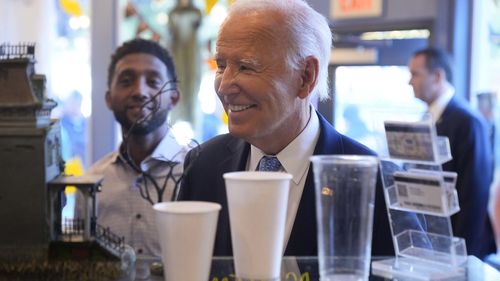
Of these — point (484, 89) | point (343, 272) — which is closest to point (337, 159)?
point (343, 272)

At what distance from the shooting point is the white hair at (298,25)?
1.69m

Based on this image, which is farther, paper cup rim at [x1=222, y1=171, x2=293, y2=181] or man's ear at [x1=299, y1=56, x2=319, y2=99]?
man's ear at [x1=299, y1=56, x2=319, y2=99]

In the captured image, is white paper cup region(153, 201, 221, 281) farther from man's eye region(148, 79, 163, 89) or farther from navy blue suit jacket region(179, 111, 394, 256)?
man's eye region(148, 79, 163, 89)

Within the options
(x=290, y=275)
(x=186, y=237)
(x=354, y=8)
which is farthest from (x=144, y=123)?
(x=354, y=8)

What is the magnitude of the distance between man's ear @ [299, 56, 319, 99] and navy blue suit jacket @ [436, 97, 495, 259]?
7.52 feet

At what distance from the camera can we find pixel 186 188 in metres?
1.86

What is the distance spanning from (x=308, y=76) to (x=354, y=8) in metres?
3.39

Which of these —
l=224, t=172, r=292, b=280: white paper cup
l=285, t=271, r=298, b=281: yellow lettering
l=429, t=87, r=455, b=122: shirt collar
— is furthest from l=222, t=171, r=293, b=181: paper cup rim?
l=429, t=87, r=455, b=122: shirt collar

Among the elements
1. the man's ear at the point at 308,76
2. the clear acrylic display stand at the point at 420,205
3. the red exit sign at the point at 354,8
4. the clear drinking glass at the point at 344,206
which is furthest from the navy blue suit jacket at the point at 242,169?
the red exit sign at the point at 354,8

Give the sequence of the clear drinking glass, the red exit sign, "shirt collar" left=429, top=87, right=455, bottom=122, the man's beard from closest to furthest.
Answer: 1. the clear drinking glass
2. the man's beard
3. "shirt collar" left=429, top=87, right=455, bottom=122
4. the red exit sign

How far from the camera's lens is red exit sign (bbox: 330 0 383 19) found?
16.0 ft

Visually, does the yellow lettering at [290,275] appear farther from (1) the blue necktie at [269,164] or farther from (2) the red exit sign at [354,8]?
(2) the red exit sign at [354,8]

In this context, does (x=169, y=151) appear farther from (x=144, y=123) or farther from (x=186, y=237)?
(x=186, y=237)

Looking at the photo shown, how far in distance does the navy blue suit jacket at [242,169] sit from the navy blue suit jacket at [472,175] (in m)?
2.26
